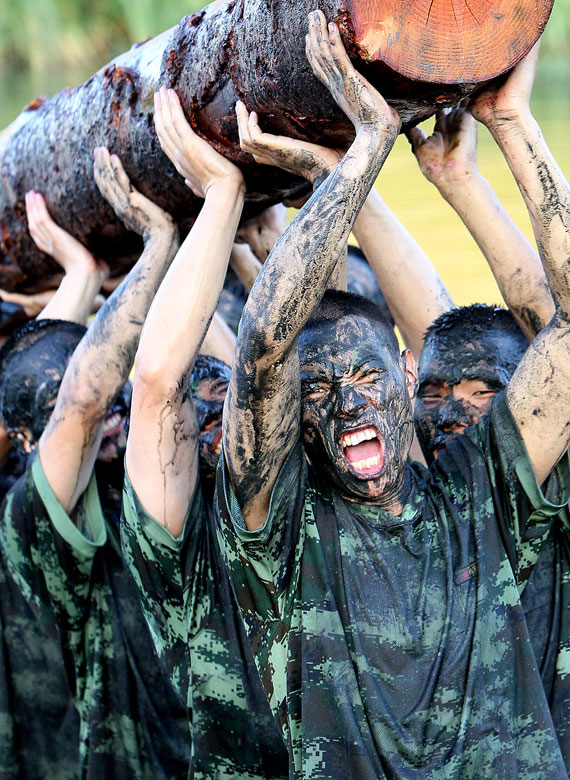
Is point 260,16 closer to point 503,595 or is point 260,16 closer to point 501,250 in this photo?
point 501,250

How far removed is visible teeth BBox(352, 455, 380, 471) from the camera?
260 cm

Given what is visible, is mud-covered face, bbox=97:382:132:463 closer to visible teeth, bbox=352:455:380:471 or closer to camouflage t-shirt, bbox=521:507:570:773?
visible teeth, bbox=352:455:380:471

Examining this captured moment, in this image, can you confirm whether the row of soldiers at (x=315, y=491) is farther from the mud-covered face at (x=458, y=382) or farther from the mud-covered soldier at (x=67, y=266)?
the mud-covered soldier at (x=67, y=266)

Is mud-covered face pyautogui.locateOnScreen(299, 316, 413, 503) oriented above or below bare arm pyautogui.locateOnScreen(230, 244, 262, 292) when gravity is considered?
below

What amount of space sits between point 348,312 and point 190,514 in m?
0.62

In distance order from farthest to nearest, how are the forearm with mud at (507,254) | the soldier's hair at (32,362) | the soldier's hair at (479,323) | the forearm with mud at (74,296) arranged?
the forearm with mud at (74,296) < the soldier's hair at (32,362) < the soldier's hair at (479,323) < the forearm with mud at (507,254)

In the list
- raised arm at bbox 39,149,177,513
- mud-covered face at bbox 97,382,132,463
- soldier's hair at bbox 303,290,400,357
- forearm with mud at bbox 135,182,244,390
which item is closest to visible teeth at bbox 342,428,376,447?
soldier's hair at bbox 303,290,400,357

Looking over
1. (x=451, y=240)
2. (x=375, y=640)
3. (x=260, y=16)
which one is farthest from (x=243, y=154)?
(x=451, y=240)

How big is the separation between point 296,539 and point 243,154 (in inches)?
37.9

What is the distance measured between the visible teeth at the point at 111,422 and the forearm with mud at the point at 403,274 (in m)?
0.86

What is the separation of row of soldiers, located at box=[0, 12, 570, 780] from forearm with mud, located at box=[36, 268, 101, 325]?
0.10 meters

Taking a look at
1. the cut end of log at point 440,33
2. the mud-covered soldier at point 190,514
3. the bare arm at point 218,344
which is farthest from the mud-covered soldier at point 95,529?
the cut end of log at point 440,33

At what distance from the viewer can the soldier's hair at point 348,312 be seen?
2758 millimetres

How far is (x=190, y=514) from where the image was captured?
2908 millimetres
